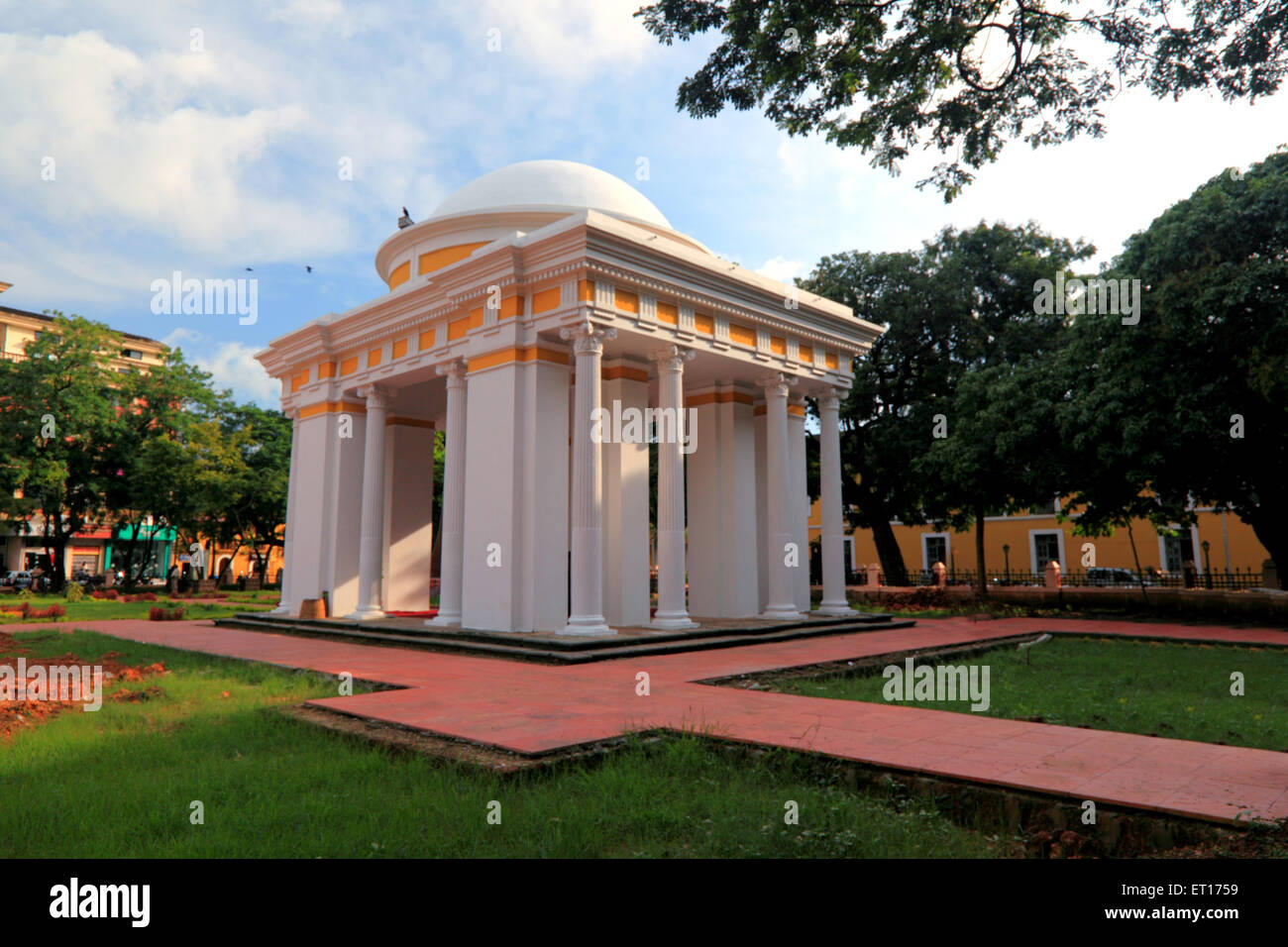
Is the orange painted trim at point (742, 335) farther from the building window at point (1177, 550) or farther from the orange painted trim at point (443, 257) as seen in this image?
the building window at point (1177, 550)

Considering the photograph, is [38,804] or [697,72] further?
[697,72]

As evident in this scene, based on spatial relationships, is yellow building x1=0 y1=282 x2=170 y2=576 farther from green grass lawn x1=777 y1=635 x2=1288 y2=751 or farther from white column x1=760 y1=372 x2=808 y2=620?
green grass lawn x1=777 y1=635 x2=1288 y2=751

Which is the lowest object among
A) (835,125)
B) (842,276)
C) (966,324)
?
(835,125)

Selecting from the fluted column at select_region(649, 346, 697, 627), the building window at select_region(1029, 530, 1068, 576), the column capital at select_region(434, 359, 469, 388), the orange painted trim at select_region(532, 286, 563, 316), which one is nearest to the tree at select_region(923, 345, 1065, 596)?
the fluted column at select_region(649, 346, 697, 627)

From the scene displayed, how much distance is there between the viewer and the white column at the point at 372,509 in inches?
620

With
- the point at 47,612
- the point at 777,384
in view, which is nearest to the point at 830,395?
the point at 777,384

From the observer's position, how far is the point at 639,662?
10.8m

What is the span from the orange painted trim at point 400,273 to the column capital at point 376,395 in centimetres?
241

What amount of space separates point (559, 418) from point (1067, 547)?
3177 cm

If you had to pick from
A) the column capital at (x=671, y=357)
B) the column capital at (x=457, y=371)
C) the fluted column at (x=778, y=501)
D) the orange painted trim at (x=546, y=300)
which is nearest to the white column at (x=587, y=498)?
the orange painted trim at (x=546, y=300)

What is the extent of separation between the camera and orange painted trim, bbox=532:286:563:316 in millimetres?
12539
